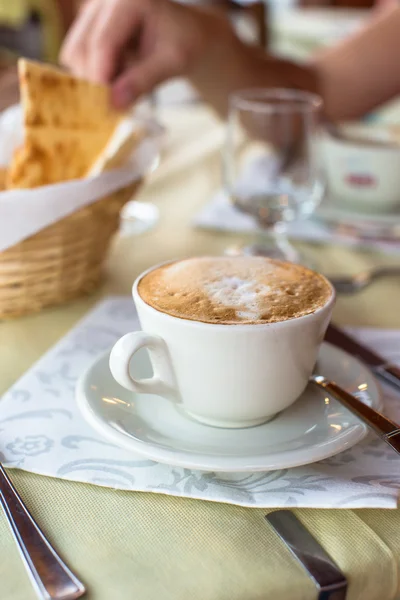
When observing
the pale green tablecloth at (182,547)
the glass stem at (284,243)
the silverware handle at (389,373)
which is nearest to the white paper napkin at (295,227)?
the glass stem at (284,243)

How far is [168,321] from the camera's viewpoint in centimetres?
40

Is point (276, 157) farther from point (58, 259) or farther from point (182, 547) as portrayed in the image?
point (182, 547)

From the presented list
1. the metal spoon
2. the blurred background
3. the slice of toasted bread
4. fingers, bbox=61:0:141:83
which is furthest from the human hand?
the blurred background

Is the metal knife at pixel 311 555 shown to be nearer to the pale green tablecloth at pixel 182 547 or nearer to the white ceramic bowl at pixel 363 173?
the pale green tablecloth at pixel 182 547

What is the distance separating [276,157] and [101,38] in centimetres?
28

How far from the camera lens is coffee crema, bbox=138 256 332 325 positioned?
0.41 m

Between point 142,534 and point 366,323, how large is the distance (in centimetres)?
36

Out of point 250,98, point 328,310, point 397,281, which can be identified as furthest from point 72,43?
point 328,310

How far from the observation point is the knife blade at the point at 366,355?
1.70 feet

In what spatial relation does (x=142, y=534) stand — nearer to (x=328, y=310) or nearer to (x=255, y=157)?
(x=328, y=310)

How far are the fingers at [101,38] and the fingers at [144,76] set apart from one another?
3 cm

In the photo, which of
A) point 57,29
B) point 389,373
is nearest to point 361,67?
point 389,373

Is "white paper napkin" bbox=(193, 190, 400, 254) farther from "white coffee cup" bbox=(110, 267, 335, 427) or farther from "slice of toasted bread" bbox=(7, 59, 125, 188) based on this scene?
"white coffee cup" bbox=(110, 267, 335, 427)

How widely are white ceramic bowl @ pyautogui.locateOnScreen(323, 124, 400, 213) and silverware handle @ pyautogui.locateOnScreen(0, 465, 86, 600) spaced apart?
A: 0.64 metres
